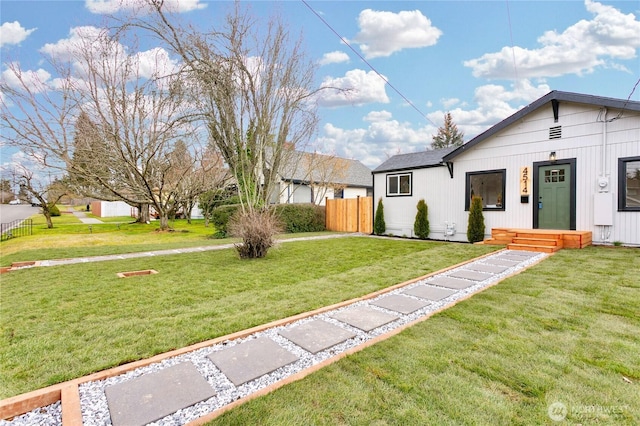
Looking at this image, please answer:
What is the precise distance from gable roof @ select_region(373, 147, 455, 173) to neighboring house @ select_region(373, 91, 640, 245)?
9 centimetres

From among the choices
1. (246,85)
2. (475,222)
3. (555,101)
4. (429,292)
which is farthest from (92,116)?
(555,101)

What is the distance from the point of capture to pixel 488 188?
9.59 m

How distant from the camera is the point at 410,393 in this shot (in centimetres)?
192

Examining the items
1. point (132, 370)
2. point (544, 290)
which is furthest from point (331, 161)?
point (132, 370)

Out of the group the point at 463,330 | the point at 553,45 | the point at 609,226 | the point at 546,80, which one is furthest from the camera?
the point at 546,80

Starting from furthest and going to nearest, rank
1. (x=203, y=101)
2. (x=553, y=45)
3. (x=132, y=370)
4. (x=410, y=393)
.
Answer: (x=553, y=45), (x=203, y=101), (x=132, y=370), (x=410, y=393)

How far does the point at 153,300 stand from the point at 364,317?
2634mm

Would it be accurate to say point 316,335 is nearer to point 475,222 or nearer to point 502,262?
point 502,262

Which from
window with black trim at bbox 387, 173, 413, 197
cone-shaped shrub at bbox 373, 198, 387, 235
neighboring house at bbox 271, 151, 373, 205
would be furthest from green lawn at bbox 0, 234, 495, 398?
neighboring house at bbox 271, 151, 373, 205

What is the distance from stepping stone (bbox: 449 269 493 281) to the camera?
4.81 metres

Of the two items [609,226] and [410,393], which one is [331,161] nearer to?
[609,226]

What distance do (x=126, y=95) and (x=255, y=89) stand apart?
9.09 m

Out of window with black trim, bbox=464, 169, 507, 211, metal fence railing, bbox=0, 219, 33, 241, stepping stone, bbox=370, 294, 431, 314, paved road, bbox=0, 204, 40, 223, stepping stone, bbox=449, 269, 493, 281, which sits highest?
window with black trim, bbox=464, 169, 507, 211

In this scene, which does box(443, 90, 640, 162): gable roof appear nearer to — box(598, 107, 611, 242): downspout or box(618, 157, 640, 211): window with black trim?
box(598, 107, 611, 242): downspout
